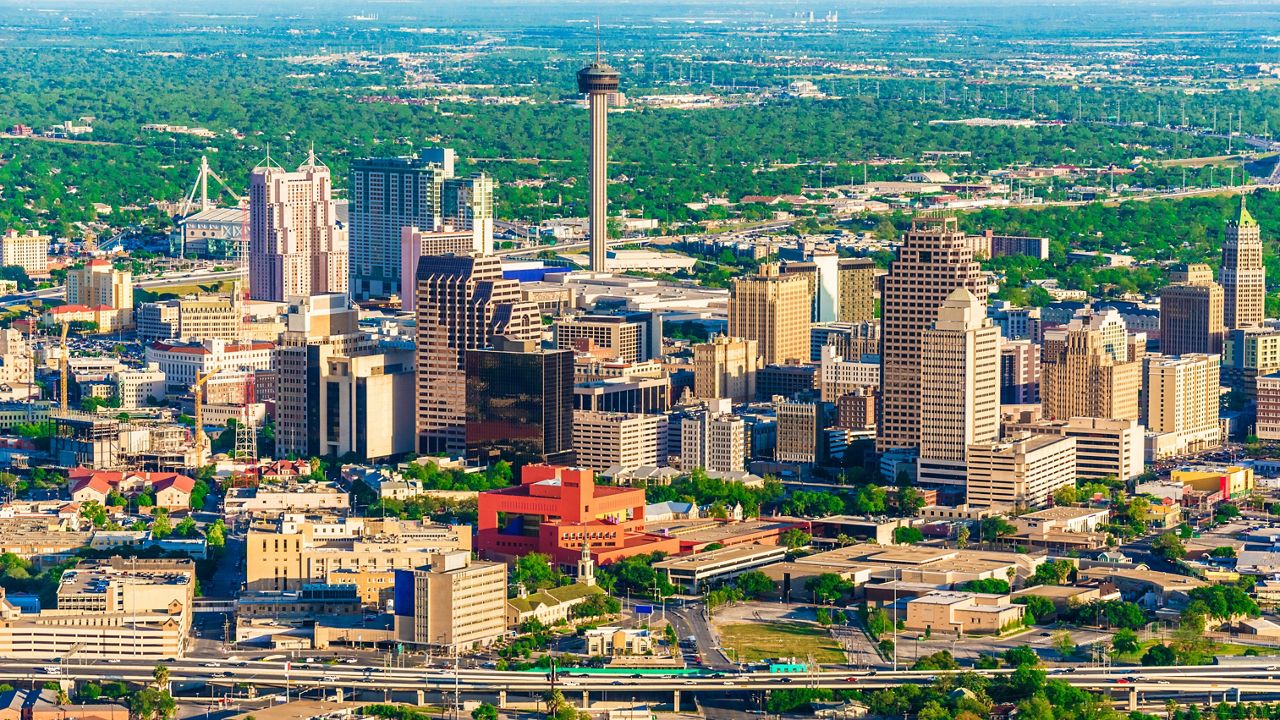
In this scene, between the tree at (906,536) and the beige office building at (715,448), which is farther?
the beige office building at (715,448)

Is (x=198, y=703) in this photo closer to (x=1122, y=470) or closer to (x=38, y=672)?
(x=38, y=672)

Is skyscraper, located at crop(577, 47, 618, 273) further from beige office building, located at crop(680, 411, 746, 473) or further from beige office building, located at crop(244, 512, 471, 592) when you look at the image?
beige office building, located at crop(244, 512, 471, 592)

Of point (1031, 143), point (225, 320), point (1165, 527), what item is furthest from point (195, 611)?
point (1031, 143)

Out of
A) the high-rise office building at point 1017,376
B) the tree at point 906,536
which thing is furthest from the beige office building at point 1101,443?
the tree at point 906,536

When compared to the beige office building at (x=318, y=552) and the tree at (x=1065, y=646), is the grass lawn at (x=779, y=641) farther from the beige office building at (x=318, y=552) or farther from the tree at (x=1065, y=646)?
the beige office building at (x=318, y=552)

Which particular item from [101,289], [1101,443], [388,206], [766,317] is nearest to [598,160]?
[388,206]
